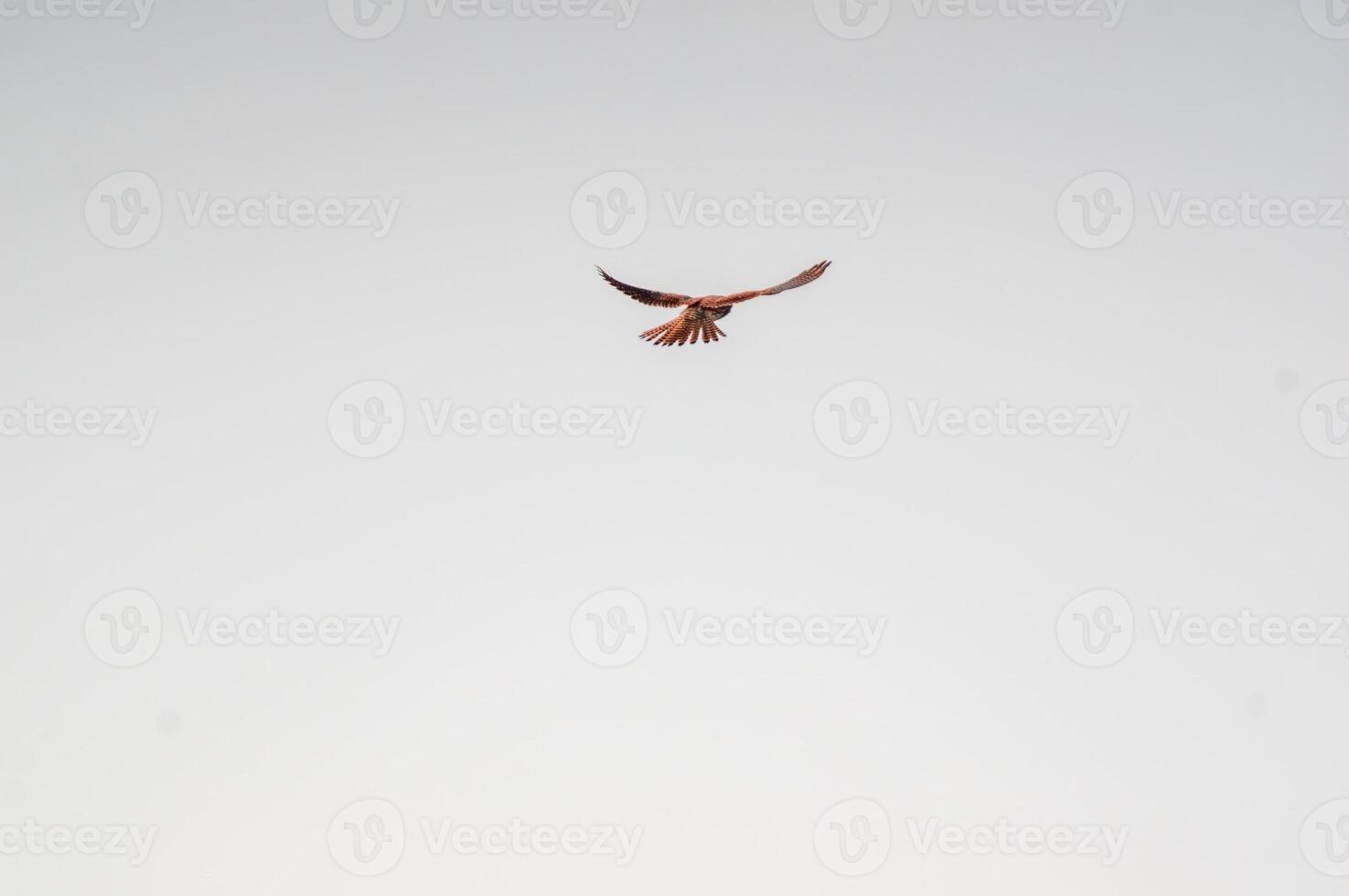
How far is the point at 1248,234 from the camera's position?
3.21m

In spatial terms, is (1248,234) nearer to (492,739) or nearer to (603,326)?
(603,326)

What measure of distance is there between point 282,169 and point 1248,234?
2.44 m
